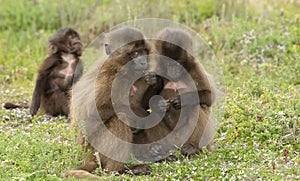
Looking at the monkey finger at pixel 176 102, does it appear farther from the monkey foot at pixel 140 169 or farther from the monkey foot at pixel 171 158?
the monkey foot at pixel 140 169

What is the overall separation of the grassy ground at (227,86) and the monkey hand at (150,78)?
2.79 ft

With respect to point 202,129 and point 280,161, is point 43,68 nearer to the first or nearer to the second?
point 202,129

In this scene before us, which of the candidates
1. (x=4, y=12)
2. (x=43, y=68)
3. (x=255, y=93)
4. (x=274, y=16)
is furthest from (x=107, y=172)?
(x=4, y=12)

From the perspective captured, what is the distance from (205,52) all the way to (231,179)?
530 cm

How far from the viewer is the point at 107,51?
641cm

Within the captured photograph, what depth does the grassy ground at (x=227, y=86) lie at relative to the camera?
19.0ft

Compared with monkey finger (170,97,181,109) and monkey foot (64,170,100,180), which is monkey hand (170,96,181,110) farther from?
monkey foot (64,170,100,180)

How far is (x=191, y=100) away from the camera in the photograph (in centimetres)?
636

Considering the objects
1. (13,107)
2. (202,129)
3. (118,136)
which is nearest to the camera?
(118,136)

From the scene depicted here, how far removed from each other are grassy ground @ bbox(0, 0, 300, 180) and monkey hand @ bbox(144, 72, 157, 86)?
2.79ft

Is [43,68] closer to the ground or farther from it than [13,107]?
farther from it

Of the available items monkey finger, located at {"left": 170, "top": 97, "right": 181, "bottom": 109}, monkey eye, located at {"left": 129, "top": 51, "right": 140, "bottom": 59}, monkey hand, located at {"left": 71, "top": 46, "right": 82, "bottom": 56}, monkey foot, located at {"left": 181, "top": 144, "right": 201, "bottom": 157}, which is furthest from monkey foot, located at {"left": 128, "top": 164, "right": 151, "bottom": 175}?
monkey hand, located at {"left": 71, "top": 46, "right": 82, "bottom": 56}

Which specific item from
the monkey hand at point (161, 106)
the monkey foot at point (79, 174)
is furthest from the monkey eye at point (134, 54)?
the monkey foot at point (79, 174)

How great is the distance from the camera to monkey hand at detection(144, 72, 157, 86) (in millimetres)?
6168
